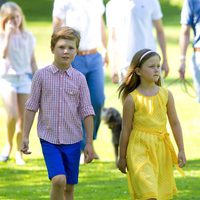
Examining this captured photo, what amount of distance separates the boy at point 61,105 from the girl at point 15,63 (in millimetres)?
4711

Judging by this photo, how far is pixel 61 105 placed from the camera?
31.1 ft

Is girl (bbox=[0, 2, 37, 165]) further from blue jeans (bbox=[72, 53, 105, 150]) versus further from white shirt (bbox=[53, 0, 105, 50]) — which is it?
blue jeans (bbox=[72, 53, 105, 150])

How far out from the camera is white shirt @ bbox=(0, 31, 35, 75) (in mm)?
14414

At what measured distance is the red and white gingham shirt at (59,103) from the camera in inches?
373

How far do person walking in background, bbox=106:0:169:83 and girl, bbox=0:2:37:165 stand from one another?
1494 mm

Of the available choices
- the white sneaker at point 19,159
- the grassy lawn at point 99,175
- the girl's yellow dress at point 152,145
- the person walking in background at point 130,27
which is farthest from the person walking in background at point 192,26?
the girl's yellow dress at point 152,145

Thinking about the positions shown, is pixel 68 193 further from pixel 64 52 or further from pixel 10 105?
pixel 10 105

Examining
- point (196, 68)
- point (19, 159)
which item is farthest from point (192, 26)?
point (19, 159)

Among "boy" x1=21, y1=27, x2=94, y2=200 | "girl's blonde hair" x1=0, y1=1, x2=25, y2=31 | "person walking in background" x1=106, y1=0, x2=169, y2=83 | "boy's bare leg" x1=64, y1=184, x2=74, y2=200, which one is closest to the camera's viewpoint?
"boy" x1=21, y1=27, x2=94, y2=200

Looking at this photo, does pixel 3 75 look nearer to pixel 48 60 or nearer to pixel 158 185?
pixel 158 185

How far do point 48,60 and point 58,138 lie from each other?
885 inches

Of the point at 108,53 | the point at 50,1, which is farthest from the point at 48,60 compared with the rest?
the point at 50,1

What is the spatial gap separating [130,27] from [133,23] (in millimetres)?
60

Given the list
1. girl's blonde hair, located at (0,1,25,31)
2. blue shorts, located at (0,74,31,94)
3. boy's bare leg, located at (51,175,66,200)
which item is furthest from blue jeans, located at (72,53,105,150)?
boy's bare leg, located at (51,175,66,200)
